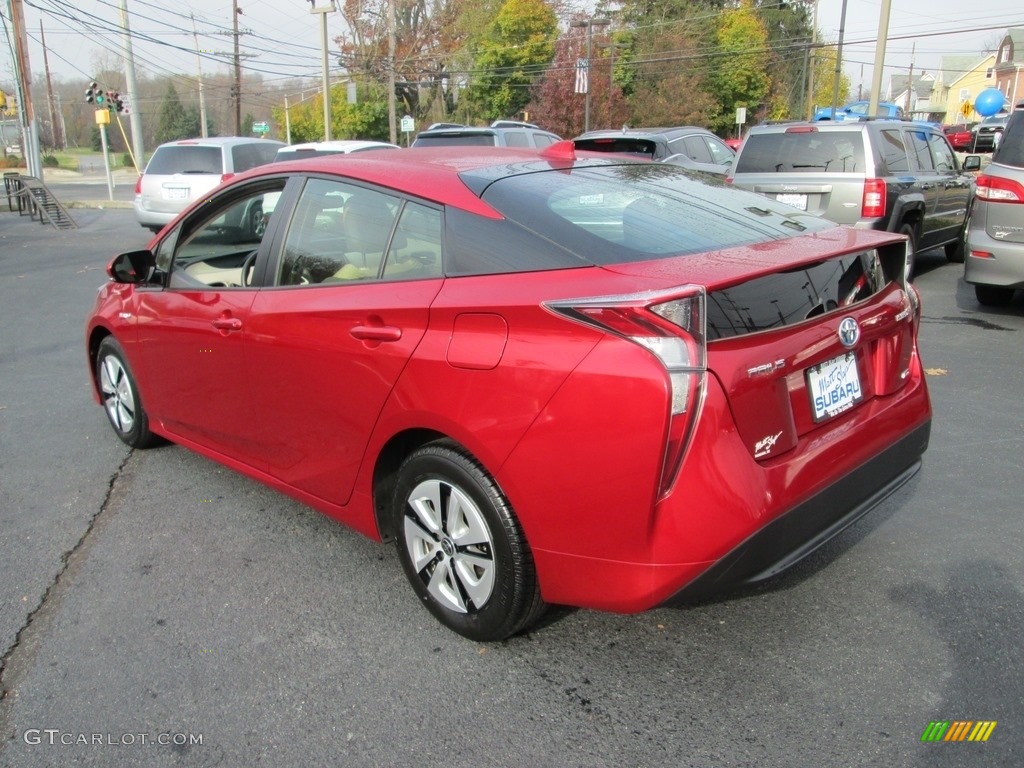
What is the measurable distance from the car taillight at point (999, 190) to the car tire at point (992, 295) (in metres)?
1.22

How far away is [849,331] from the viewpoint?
277 centimetres

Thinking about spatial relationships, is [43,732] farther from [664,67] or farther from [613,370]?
[664,67]

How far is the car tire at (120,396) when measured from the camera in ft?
15.3

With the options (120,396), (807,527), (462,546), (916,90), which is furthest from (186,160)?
(916,90)

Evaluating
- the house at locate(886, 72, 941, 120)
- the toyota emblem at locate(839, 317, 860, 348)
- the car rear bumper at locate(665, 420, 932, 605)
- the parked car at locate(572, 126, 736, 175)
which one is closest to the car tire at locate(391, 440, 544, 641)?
the car rear bumper at locate(665, 420, 932, 605)

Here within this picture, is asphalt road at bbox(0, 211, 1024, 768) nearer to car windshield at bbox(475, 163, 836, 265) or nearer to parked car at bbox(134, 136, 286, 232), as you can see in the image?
car windshield at bbox(475, 163, 836, 265)

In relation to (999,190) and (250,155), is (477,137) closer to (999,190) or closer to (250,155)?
(250,155)

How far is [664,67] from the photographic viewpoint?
5291cm

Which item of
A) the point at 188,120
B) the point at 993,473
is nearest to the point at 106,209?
the point at 993,473

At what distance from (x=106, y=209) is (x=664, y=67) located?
39.0 meters

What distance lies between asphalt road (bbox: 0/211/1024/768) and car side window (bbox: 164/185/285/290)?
108cm

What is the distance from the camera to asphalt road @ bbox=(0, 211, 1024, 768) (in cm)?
243

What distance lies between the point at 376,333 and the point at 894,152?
311 inches

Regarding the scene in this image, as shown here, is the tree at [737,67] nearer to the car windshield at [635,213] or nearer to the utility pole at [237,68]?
the utility pole at [237,68]
